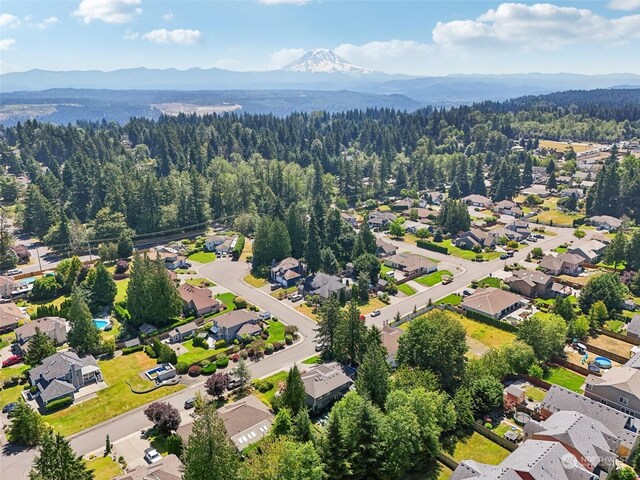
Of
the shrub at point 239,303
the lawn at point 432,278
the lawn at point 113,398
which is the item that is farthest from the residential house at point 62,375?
the lawn at point 432,278

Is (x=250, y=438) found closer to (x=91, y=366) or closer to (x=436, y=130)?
(x=91, y=366)

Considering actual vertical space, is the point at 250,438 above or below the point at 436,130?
below

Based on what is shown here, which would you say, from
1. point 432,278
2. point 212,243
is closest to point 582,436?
point 432,278

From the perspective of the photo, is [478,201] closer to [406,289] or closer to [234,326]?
[406,289]

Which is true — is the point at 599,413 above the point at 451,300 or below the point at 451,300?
above

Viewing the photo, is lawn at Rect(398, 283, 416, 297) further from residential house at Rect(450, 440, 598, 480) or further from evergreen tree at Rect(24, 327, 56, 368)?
evergreen tree at Rect(24, 327, 56, 368)

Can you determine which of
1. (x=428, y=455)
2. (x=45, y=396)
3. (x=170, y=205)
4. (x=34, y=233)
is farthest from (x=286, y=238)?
(x=34, y=233)
